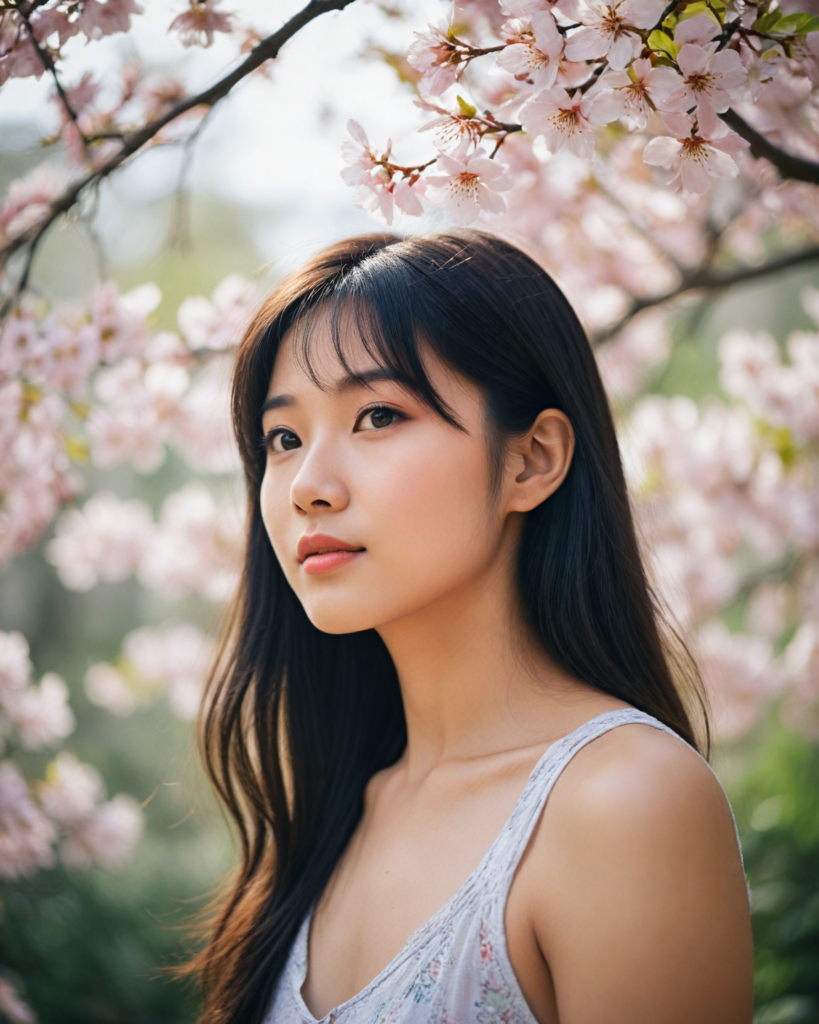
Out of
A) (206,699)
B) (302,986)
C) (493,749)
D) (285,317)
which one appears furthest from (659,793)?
(206,699)

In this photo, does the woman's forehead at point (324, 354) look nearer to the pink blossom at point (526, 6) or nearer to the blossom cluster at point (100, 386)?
the pink blossom at point (526, 6)

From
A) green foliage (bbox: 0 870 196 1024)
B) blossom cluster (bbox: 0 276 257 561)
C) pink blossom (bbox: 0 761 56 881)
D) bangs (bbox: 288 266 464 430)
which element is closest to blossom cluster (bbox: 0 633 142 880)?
pink blossom (bbox: 0 761 56 881)

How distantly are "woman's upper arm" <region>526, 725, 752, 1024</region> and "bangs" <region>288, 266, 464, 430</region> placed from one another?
534mm

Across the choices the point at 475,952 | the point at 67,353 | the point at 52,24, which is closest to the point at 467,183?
the point at 52,24

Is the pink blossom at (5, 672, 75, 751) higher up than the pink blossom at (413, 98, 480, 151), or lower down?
lower down

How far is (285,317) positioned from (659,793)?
33.7 inches

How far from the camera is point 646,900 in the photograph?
87 centimetres

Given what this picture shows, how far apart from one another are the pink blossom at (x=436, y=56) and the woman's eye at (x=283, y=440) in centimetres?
53

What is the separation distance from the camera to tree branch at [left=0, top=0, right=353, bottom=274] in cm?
112

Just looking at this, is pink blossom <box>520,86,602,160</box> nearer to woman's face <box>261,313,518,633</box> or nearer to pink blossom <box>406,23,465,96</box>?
pink blossom <box>406,23,465,96</box>

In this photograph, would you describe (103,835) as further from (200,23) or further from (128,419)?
(200,23)

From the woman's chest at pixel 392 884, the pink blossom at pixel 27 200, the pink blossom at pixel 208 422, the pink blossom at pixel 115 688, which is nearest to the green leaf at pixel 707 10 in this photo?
the woman's chest at pixel 392 884

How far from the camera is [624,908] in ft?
2.88

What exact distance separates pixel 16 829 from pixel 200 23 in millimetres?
2070
